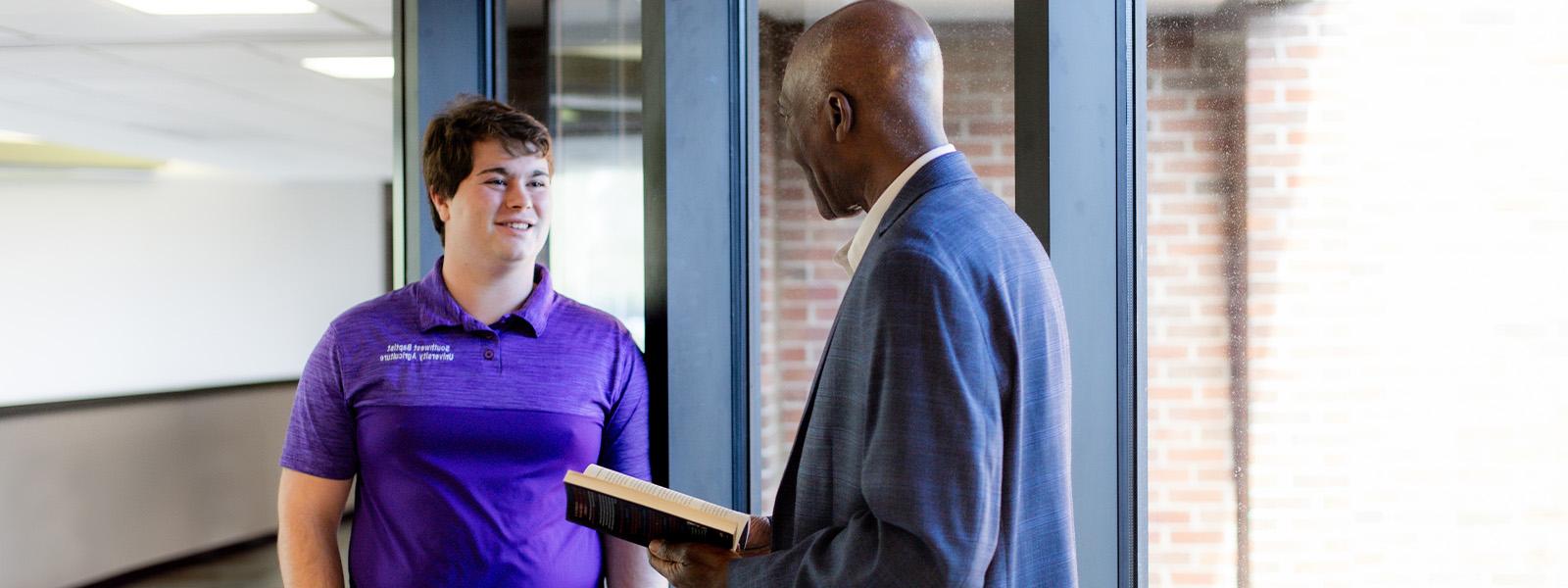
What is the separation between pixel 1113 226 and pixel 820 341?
2.02ft

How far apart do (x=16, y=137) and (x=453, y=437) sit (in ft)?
7.65

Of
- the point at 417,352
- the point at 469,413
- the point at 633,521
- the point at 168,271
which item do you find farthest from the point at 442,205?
the point at 168,271

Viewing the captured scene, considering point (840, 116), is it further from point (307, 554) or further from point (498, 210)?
point (307, 554)

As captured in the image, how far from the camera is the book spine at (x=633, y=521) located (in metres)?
1.27

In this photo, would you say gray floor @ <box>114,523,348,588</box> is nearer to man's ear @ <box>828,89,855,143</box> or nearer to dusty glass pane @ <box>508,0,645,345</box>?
dusty glass pane @ <box>508,0,645,345</box>

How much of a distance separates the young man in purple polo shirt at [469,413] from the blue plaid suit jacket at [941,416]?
2.22 ft

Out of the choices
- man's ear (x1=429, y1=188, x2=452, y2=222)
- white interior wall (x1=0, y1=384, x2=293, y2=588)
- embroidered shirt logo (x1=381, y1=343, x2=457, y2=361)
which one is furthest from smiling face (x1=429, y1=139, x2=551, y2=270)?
white interior wall (x1=0, y1=384, x2=293, y2=588)

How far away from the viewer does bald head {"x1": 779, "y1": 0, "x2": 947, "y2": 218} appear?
47.2 inches

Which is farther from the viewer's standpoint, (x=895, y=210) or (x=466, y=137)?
(x=466, y=137)

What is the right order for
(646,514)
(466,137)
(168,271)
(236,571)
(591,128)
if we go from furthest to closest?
1. (236,571)
2. (168,271)
3. (591,128)
4. (466,137)
5. (646,514)

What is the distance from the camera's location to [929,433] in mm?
1010

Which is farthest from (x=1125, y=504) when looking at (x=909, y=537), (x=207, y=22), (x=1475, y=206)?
(x=207, y=22)

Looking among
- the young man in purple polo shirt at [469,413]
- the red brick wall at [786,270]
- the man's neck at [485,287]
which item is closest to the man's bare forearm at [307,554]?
the young man in purple polo shirt at [469,413]

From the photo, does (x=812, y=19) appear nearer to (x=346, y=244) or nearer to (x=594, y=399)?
(x=594, y=399)
